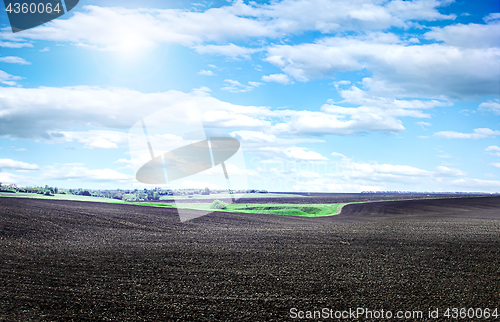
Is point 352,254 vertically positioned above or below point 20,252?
below

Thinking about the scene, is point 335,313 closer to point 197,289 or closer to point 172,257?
point 197,289

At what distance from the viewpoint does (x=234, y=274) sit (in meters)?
9.67

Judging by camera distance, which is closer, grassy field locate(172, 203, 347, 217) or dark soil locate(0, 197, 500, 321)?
dark soil locate(0, 197, 500, 321)

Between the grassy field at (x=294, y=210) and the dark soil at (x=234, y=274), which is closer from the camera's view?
the dark soil at (x=234, y=274)

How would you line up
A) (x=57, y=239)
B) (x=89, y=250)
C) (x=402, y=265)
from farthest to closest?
(x=57, y=239) < (x=89, y=250) < (x=402, y=265)

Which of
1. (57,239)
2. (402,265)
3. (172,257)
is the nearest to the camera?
(402,265)

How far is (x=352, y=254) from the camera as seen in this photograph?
40.8 ft

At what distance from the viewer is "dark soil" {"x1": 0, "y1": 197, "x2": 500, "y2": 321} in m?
7.21

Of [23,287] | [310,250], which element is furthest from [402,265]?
[23,287]

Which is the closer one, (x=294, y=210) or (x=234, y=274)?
(x=234, y=274)

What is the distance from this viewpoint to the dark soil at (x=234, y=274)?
7.21 metres

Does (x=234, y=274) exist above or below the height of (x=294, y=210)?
above

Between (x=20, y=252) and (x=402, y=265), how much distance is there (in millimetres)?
13872

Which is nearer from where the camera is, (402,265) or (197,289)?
(197,289)
